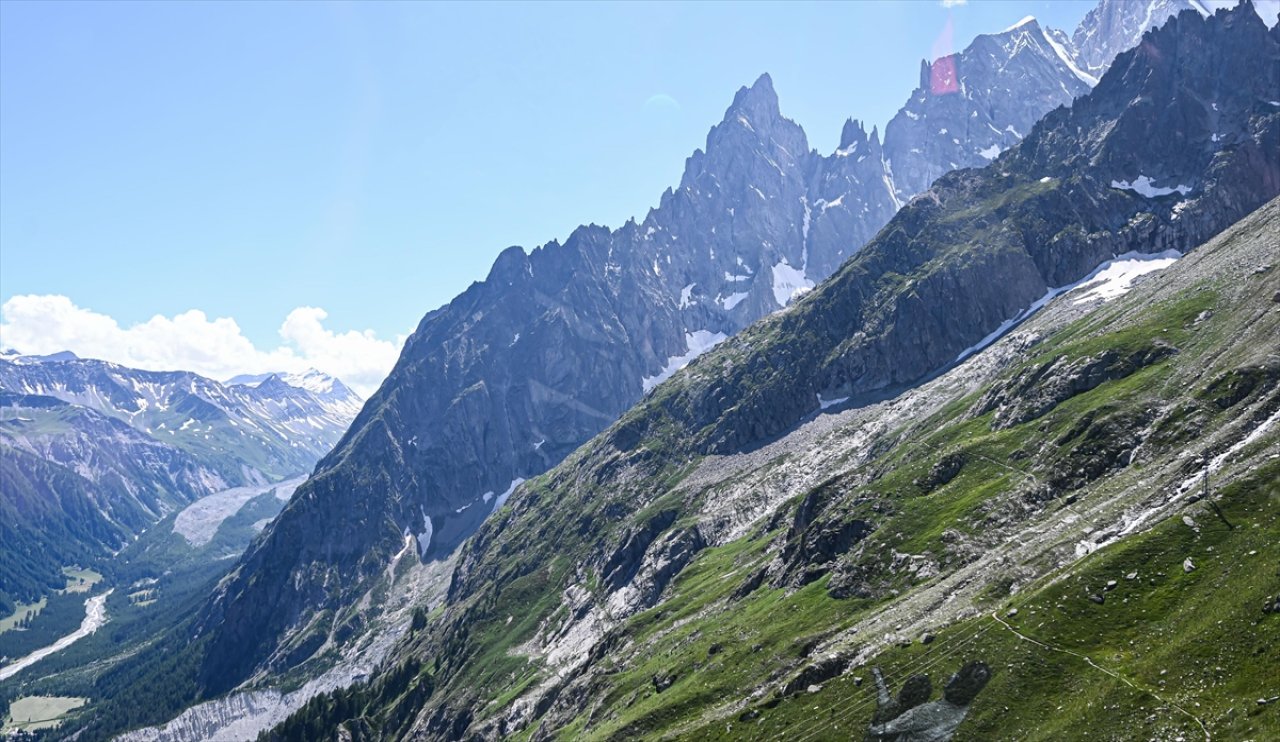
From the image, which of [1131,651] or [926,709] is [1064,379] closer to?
[1131,651]

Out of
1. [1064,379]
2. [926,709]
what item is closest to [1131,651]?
[926,709]

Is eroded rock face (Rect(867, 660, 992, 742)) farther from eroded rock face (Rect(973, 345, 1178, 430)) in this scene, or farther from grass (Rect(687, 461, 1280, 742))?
eroded rock face (Rect(973, 345, 1178, 430))

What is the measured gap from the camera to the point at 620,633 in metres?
166

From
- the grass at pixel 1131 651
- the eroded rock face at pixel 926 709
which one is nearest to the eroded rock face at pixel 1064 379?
the grass at pixel 1131 651

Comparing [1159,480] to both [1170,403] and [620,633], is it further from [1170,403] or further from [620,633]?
[620,633]

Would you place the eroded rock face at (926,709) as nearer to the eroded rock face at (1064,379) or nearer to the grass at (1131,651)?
the grass at (1131,651)

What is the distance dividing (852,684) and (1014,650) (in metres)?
16.5

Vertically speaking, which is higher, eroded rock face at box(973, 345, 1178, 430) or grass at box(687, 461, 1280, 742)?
eroded rock face at box(973, 345, 1178, 430)

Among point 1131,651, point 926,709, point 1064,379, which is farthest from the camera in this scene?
point 1064,379

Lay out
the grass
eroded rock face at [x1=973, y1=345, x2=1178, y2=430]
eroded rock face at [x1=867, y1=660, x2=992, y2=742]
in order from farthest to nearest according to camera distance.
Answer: eroded rock face at [x1=973, y1=345, x2=1178, y2=430], eroded rock face at [x1=867, y1=660, x2=992, y2=742], the grass

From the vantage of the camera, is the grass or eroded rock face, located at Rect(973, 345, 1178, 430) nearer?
the grass

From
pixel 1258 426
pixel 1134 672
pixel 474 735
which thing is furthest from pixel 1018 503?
pixel 474 735

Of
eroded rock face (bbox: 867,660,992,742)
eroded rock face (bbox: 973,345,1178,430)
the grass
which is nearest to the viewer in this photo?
the grass

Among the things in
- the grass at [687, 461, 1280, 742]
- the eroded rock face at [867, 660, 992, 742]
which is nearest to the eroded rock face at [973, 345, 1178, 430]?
the grass at [687, 461, 1280, 742]
